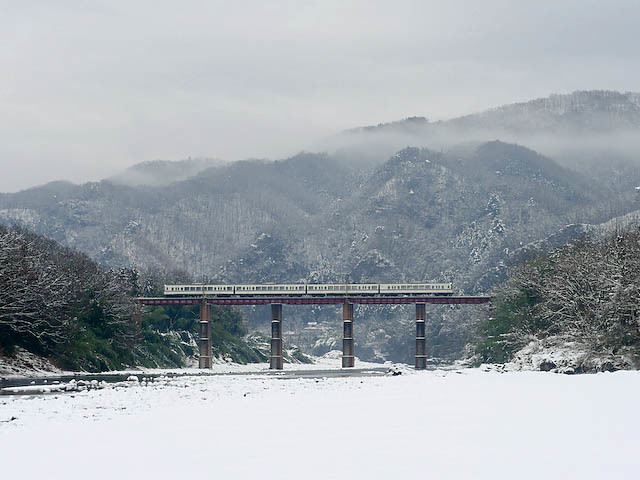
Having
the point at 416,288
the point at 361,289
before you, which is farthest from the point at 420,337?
the point at 361,289

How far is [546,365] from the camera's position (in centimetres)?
9931

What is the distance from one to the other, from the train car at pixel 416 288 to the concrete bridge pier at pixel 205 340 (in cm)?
3613

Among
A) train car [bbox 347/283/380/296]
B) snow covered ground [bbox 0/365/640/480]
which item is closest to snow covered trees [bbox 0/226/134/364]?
snow covered ground [bbox 0/365/640/480]

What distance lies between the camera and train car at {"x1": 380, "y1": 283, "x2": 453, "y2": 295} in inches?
7200

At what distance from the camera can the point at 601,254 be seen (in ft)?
357

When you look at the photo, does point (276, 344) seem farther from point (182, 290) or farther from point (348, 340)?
point (182, 290)

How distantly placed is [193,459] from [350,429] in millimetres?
9544

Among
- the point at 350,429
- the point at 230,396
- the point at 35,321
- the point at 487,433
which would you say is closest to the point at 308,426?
the point at 350,429

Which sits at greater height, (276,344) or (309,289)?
(309,289)

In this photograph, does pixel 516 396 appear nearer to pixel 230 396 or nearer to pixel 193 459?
pixel 230 396

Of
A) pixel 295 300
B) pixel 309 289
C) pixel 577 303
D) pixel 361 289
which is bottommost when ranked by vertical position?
pixel 295 300

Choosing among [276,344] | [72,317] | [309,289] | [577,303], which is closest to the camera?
[577,303]

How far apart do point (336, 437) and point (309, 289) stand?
14560 centimetres

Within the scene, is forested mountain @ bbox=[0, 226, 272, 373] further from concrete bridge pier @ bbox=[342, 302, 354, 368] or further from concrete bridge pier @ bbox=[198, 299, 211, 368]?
concrete bridge pier @ bbox=[342, 302, 354, 368]
